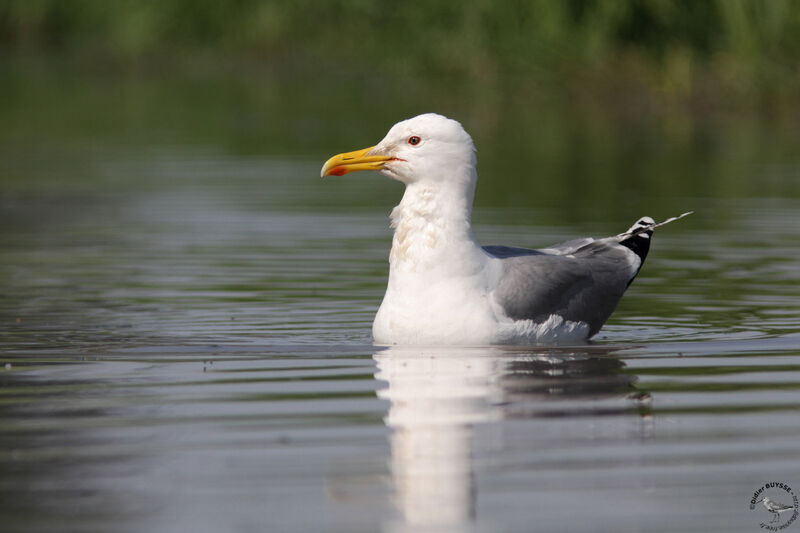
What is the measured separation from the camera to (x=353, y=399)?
675 centimetres

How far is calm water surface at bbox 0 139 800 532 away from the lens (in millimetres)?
5121

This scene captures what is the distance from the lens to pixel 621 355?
7.97 m

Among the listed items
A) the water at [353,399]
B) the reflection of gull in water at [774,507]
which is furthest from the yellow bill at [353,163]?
the reflection of gull in water at [774,507]

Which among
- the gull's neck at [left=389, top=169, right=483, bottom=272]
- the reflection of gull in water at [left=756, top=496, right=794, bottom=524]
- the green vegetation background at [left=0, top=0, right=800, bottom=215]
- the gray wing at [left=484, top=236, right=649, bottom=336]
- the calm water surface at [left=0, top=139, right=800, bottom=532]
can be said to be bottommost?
the reflection of gull in water at [left=756, top=496, right=794, bottom=524]

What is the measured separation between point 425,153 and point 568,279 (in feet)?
3.38

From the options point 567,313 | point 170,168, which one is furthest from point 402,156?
point 170,168

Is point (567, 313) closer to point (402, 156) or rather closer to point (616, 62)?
point (402, 156)

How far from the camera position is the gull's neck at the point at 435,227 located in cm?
Result: 797

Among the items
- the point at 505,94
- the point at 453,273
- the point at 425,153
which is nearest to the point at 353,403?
the point at 453,273

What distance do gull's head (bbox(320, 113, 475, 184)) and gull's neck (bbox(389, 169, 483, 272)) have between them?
0.04 m

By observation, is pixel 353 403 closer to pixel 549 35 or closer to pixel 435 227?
pixel 435 227

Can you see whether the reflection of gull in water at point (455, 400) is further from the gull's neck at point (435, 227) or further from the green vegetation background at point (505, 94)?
the green vegetation background at point (505, 94)

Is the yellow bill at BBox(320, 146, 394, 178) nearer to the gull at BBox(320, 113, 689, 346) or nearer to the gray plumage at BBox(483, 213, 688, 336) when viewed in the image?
the gull at BBox(320, 113, 689, 346)

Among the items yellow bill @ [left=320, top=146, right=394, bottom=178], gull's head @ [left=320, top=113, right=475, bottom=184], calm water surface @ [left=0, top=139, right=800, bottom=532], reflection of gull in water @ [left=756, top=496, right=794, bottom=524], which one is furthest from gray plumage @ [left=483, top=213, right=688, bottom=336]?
reflection of gull in water @ [left=756, top=496, right=794, bottom=524]
